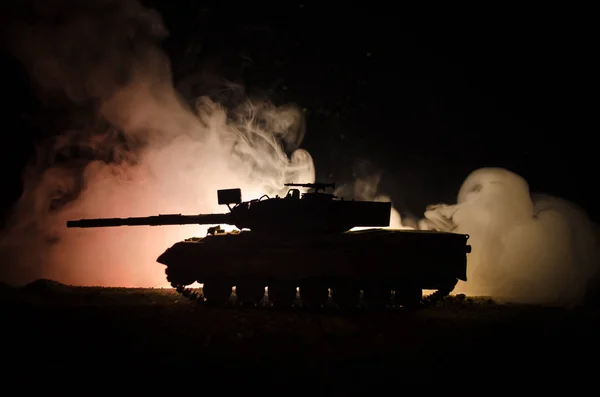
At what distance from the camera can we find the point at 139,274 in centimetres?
1897

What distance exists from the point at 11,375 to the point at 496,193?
52.6 ft

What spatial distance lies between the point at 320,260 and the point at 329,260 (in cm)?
21

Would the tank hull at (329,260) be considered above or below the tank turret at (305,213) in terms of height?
below

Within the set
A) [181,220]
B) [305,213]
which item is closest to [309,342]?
[305,213]

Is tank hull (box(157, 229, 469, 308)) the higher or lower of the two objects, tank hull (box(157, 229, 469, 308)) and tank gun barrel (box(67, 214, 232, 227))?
the lower

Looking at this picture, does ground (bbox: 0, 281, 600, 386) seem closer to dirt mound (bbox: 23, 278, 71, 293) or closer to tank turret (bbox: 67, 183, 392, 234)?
tank turret (bbox: 67, 183, 392, 234)

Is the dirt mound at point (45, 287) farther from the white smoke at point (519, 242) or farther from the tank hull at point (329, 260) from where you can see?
the white smoke at point (519, 242)

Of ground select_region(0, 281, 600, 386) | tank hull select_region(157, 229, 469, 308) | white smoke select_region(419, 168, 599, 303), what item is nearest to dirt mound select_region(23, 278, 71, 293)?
ground select_region(0, 281, 600, 386)

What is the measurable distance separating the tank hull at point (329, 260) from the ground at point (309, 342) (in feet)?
2.60

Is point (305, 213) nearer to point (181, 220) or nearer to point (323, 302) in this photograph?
point (323, 302)

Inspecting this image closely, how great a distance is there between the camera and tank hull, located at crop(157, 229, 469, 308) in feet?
42.4

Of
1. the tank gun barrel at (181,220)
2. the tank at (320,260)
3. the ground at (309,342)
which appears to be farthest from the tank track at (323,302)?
the tank gun barrel at (181,220)

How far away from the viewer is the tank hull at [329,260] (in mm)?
12922

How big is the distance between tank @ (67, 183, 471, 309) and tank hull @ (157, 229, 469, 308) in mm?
23
